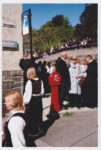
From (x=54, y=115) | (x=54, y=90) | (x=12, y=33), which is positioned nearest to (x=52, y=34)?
(x=12, y=33)

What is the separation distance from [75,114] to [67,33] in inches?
1578

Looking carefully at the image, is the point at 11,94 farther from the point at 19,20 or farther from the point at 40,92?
the point at 19,20

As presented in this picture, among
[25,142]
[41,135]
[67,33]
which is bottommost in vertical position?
[41,135]

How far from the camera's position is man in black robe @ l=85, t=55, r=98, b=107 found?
624 centimetres

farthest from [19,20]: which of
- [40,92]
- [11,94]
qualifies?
[11,94]

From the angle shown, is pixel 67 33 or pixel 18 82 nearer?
pixel 18 82

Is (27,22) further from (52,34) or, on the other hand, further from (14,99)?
(52,34)

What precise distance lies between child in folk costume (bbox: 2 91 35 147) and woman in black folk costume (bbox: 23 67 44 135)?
154cm

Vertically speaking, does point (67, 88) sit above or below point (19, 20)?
below

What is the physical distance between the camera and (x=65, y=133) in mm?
4211

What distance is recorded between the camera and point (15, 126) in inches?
81.9

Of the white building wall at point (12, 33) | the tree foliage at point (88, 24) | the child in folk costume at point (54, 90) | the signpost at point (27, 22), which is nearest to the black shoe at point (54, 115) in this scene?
the child in folk costume at point (54, 90)

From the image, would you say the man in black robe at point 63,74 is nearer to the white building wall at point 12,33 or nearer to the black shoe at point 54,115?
the black shoe at point 54,115

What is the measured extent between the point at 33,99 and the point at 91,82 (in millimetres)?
2875
